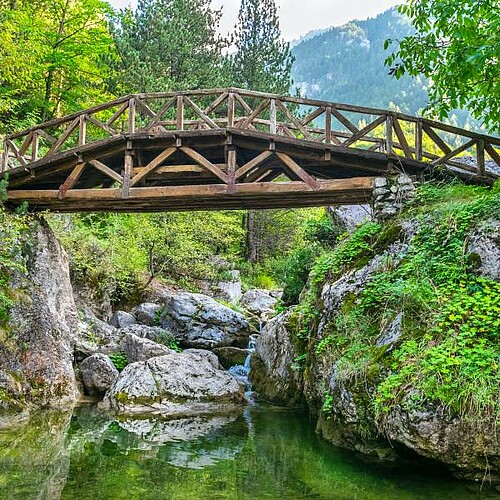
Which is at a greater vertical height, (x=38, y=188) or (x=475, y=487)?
(x=38, y=188)

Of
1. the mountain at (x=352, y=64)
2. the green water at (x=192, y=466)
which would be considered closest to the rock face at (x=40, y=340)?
the green water at (x=192, y=466)

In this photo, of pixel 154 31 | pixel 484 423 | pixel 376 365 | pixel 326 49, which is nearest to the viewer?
pixel 484 423

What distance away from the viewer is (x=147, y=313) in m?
15.7

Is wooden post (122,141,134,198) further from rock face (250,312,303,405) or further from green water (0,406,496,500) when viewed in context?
green water (0,406,496,500)

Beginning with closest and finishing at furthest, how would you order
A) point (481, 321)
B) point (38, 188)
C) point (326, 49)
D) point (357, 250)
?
point (481, 321) → point (357, 250) → point (38, 188) → point (326, 49)

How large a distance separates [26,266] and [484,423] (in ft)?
29.2

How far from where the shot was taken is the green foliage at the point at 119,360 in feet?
39.5

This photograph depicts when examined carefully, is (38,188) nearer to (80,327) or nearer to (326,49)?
(80,327)

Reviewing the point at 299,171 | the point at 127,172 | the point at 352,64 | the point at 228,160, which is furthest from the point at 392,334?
the point at 352,64

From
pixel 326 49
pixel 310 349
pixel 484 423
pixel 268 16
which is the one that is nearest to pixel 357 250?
pixel 310 349

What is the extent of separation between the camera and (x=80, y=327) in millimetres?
12742

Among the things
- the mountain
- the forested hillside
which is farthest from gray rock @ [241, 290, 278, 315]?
the mountain

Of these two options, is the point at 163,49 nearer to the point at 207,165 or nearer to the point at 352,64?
the point at 207,165

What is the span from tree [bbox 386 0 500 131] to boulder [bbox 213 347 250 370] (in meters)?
8.51
